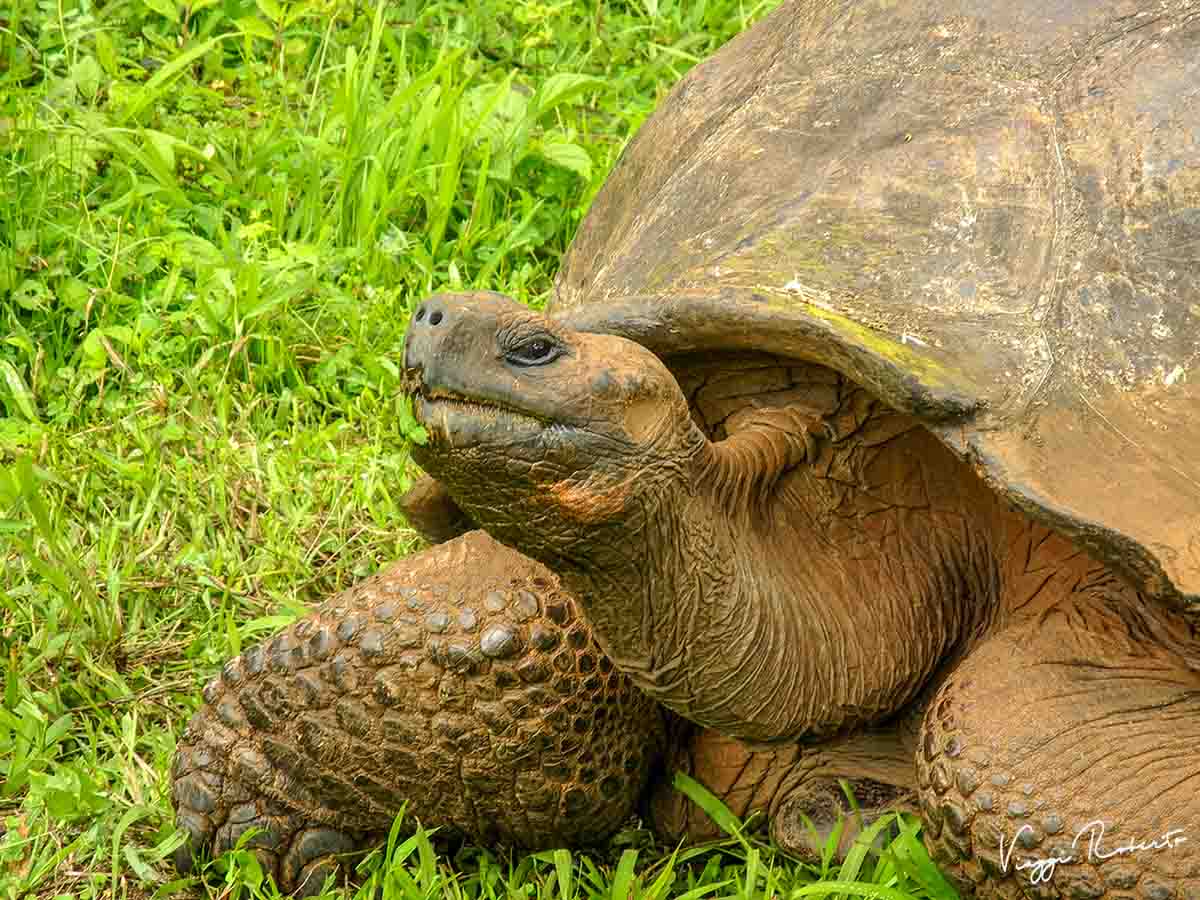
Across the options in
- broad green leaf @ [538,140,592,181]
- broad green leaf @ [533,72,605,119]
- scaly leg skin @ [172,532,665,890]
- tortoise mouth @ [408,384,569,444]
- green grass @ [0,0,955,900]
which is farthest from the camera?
broad green leaf @ [533,72,605,119]

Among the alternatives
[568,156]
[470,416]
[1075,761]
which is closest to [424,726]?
[470,416]

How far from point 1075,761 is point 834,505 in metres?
0.56

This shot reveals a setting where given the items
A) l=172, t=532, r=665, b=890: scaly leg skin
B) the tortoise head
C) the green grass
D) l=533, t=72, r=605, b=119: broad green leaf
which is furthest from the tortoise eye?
l=533, t=72, r=605, b=119: broad green leaf

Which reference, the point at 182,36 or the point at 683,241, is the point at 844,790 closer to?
the point at 683,241

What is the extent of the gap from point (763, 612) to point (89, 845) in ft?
4.07

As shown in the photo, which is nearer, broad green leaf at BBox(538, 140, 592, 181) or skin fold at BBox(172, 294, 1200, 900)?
skin fold at BBox(172, 294, 1200, 900)

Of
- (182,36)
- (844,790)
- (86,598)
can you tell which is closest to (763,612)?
(844,790)

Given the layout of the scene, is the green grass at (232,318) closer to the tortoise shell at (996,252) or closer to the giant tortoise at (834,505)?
the giant tortoise at (834,505)

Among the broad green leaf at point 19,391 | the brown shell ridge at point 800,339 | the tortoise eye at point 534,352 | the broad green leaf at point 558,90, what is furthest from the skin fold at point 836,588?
the broad green leaf at point 558,90

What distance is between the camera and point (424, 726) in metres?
3.19

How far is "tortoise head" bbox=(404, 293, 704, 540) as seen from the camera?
2.51 metres

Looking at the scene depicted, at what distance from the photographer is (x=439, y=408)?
252 cm

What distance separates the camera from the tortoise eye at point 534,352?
2535 millimetres

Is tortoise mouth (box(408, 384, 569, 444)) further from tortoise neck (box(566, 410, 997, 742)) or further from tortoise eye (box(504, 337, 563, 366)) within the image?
tortoise neck (box(566, 410, 997, 742))
